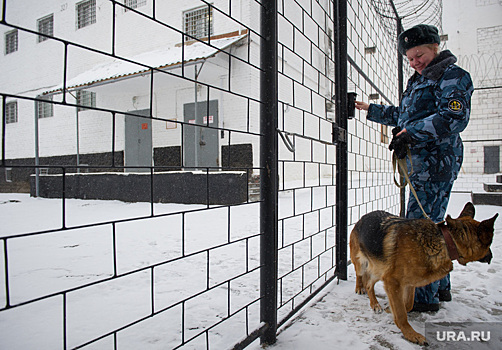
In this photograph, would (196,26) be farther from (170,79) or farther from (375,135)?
(375,135)

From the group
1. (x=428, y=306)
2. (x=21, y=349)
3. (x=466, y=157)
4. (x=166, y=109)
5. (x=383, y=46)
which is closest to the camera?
(x=21, y=349)

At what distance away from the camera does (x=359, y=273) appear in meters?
2.50

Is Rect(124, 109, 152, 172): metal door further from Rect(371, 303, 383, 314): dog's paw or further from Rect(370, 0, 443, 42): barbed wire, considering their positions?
Rect(371, 303, 383, 314): dog's paw

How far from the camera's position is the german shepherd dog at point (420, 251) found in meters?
1.78

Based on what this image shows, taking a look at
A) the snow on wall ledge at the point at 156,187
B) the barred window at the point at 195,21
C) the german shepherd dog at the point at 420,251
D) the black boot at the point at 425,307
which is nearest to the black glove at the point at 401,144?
the german shepherd dog at the point at 420,251

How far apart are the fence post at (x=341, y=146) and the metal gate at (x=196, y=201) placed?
12 mm

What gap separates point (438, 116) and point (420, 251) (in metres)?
0.89

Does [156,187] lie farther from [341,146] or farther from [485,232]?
[485,232]

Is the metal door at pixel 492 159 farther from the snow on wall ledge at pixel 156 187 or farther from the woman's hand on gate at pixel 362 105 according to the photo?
the woman's hand on gate at pixel 362 105

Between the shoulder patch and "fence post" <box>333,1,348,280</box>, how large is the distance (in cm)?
99

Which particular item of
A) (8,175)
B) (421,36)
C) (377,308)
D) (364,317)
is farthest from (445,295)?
(8,175)

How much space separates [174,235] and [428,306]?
3.42 metres

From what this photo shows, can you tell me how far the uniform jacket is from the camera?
Answer: 194cm

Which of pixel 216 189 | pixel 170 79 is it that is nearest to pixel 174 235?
pixel 216 189
